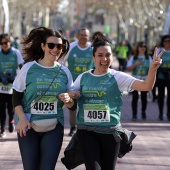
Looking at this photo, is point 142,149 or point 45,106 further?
point 142,149

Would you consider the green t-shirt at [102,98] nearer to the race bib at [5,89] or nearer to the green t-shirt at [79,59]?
the race bib at [5,89]

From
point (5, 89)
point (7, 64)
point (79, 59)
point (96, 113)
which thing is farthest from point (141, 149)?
point (96, 113)

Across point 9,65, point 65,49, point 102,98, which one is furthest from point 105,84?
point 9,65

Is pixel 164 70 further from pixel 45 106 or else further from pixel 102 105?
pixel 45 106

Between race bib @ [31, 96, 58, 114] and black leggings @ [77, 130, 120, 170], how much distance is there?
37cm

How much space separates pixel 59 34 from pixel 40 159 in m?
1.24

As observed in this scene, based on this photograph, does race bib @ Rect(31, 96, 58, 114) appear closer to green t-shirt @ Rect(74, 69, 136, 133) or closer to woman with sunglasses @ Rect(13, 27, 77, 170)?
woman with sunglasses @ Rect(13, 27, 77, 170)

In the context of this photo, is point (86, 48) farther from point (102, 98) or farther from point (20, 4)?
point (20, 4)

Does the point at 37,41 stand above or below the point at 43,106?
above

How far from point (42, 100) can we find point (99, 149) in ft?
2.33

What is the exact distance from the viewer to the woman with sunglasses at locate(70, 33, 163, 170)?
6344 millimetres

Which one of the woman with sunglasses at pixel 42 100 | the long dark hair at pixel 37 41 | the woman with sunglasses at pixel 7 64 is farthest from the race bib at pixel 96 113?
the woman with sunglasses at pixel 7 64

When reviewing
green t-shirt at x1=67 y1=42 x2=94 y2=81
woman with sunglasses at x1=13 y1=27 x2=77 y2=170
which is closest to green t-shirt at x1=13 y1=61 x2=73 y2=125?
woman with sunglasses at x1=13 y1=27 x2=77 y2=170

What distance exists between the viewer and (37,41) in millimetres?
6656
